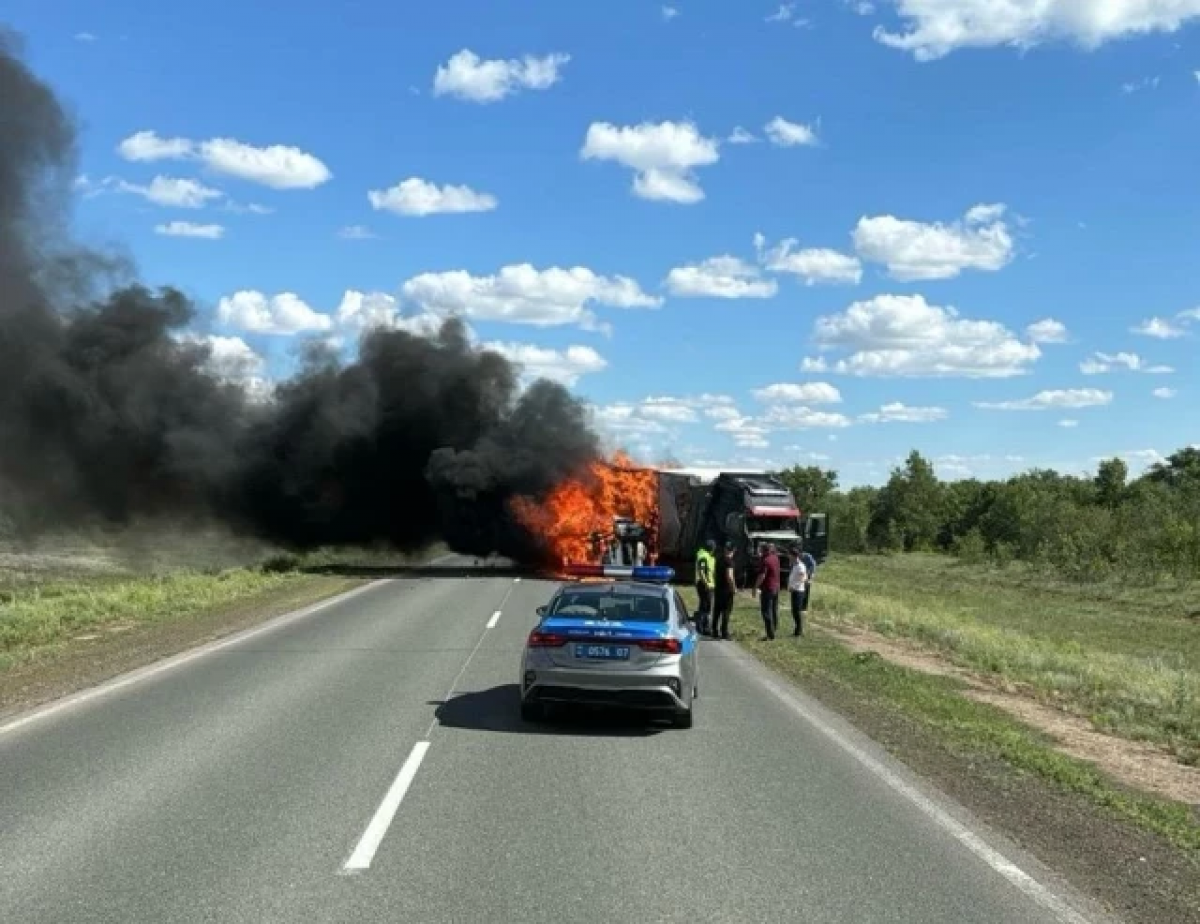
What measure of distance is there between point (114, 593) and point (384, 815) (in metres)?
23.7

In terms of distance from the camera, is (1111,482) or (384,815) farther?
(1111,482)

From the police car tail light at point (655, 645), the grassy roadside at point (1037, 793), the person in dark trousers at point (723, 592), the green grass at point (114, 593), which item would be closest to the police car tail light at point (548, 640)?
the police car tail light at point (655, 645)

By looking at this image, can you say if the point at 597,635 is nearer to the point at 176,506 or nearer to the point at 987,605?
the point at 987,605

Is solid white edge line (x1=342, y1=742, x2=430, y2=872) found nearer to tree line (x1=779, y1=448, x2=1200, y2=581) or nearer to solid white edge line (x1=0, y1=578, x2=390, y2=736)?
solid white edge line (x1=0, y1=578, x2=390, y2=736)

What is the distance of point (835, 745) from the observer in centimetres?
997

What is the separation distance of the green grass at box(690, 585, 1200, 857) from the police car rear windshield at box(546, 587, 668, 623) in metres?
3.00

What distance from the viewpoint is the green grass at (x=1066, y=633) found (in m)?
Answer: 14.2

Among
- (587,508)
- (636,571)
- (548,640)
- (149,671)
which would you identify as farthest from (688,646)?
(587,508)

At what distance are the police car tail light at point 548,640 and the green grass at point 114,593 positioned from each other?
8.28 m

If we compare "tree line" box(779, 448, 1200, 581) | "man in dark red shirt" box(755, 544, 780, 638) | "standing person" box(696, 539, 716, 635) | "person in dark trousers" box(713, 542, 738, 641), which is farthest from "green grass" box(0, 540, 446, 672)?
"tree line" box(779, 448, 1200, 581)

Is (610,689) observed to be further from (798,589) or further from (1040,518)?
(1040,518)

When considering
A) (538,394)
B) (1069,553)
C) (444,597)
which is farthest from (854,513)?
(444,597)

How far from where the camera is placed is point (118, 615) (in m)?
23.5

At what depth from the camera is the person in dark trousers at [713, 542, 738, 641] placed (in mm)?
20281
